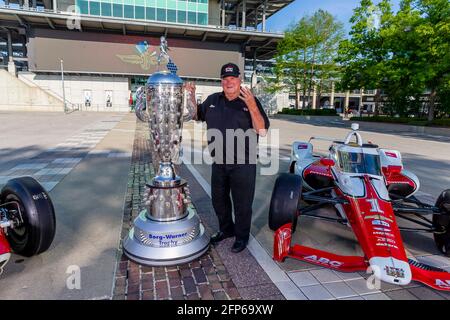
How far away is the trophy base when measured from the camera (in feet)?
9.71

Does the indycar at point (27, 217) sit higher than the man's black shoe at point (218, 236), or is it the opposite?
the indycar at point (27, 217)

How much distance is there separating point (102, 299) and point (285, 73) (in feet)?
125

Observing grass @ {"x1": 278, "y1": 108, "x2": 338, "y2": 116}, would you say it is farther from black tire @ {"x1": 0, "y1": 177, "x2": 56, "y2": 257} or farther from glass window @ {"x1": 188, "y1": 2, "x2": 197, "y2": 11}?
black tire @ {"x1": 0, "y1": 177, "x2": 56, "y2": 257}

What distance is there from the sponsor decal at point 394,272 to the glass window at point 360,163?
1290 millimetres

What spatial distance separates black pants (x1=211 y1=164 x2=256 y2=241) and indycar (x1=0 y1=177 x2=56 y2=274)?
172cm

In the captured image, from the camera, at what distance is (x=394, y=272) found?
252 centimetres

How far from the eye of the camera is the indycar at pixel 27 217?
9.27 ft

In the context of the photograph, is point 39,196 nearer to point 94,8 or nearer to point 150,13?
point 150,13

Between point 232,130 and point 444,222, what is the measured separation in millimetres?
2630

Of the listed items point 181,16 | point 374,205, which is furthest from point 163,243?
point 181,16

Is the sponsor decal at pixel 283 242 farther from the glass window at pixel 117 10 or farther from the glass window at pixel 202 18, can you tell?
the glass window at pixel 202 18

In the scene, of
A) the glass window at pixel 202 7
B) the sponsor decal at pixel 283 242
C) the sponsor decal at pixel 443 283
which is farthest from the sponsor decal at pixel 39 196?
the glass window at pixel 202 7

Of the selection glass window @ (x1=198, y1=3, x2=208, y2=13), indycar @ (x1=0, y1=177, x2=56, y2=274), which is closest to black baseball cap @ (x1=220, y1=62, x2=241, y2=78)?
indycar @ (x1=0, y1=177, x2=56, y2=274)

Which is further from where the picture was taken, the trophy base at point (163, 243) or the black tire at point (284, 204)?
the black tire at point (284, 204)
